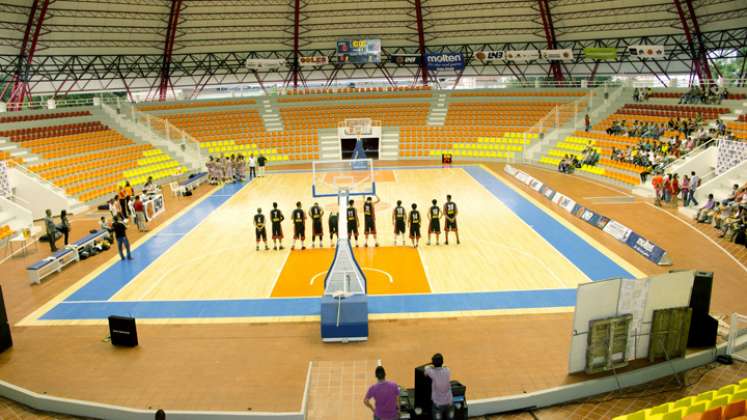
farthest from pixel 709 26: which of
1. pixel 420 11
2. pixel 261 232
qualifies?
pixel 261 232

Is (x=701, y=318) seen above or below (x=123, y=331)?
above

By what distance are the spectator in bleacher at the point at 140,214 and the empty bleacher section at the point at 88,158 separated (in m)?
6.14

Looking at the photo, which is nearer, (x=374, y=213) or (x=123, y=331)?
(x=123, y=331)

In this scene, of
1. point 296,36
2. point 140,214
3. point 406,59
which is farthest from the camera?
point 406,59

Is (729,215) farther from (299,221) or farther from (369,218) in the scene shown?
(299,221)

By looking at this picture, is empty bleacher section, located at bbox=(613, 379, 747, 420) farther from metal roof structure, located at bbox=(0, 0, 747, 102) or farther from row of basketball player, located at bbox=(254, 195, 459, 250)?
metal roof structure, located at bbox=(0, 0, 747, 102)

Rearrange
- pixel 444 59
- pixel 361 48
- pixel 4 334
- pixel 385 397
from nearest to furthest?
pixel 385 397
pixel 4 334
pixel 361 48
pixel 444 59

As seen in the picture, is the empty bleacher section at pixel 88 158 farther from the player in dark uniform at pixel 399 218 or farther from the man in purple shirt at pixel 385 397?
the man in purple shirt at pixel 385 397

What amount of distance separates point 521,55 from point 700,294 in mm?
32883

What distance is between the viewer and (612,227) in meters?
17.1

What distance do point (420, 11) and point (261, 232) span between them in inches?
1017

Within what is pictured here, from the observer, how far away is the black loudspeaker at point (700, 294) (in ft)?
30.9

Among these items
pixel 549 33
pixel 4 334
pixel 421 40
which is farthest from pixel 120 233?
pixel 549 33

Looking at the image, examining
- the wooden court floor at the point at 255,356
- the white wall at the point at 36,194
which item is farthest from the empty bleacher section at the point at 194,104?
the wooden court floor at the point at 255,356
